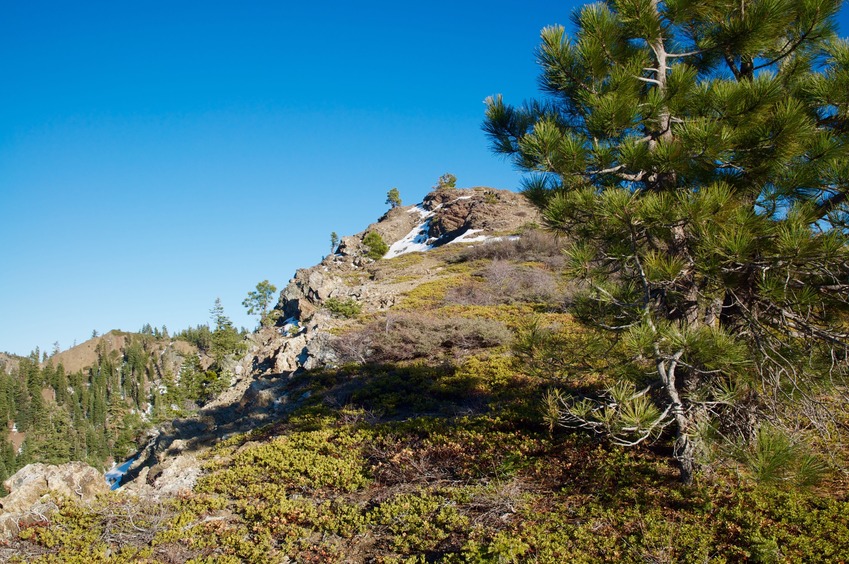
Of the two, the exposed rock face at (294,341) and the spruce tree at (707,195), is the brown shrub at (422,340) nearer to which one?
the exposed rock face at (294,341)

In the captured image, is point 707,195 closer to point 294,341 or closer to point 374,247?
Result: point 294,341

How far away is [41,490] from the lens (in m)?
7.04

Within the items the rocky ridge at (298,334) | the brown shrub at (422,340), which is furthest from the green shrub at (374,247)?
the brown shrub at (422,340)

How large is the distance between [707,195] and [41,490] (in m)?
9.68

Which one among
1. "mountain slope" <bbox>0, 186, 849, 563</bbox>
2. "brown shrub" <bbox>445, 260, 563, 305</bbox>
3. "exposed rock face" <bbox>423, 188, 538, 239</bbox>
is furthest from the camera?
"exposed rock face" <bbox>423, 188, 538, 239</bbox>

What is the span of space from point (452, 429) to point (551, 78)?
553 centimetres

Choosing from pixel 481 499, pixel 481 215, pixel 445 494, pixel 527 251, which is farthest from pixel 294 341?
pixel 481 215

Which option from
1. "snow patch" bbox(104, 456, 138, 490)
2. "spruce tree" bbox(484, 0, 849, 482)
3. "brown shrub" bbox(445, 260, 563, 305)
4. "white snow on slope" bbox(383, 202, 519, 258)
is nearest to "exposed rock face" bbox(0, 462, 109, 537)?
"snow patch" bbox(104, 456, 138, 490)

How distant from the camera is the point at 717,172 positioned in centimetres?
499

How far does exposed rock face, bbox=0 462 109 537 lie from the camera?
20.4ft

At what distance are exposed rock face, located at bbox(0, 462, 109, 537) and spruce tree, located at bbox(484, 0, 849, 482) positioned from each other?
7196 millimetres

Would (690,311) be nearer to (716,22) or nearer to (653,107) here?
(653,107)

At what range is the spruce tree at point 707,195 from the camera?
173 inches

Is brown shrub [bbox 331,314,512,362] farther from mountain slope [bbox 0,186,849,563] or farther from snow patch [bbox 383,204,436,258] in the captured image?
snow patch [bbox 383,204,436,258]
